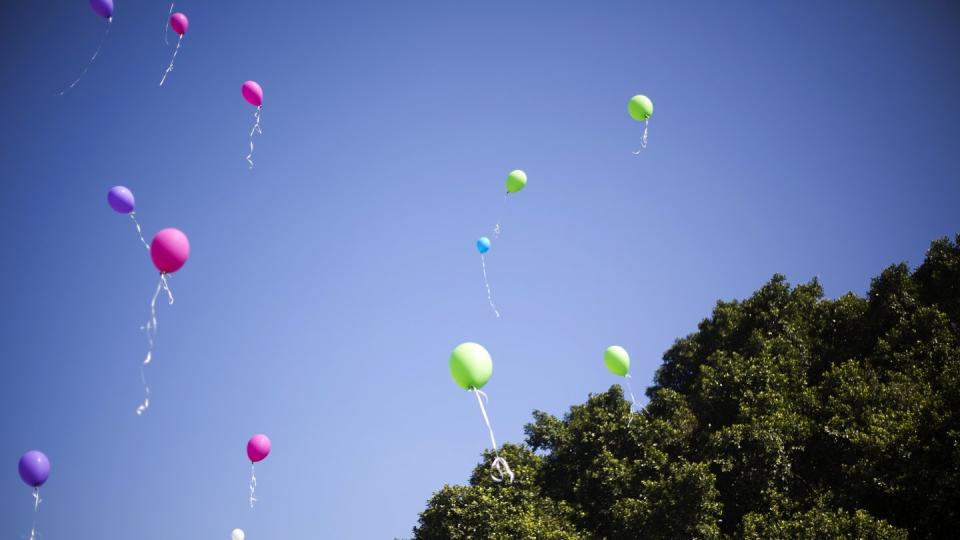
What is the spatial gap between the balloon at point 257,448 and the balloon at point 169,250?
A: 532cm

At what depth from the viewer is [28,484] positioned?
10.8 meters

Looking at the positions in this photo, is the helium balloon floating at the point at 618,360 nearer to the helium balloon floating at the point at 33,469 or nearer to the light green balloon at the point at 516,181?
the light green balloon at the point at 516,181

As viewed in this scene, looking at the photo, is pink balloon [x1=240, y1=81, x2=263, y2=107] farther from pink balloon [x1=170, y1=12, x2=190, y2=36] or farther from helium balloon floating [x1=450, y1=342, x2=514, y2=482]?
helium balloon floating [x1=450, y1=342, x2=514, y2=482]

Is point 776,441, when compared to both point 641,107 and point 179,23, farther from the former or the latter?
point 179,23

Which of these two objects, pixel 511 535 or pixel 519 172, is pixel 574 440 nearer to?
pixel 511 535

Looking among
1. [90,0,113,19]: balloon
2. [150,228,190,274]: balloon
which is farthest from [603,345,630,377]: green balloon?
[90,0,113,19]: balloon

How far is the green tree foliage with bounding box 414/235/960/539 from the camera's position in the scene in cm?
1293

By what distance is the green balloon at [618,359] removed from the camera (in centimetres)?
1428

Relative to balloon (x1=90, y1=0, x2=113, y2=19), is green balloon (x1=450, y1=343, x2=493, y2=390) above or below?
below

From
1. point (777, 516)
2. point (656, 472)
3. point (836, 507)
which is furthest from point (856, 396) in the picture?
point (656, 472)

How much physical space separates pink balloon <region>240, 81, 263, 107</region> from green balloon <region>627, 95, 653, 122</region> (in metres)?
9.29

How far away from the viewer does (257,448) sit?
1352cm

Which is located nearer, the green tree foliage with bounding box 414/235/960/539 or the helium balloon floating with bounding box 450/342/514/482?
the helium balloon floating with bounding box 450/342/514/482

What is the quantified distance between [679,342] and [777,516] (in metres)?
8.17
